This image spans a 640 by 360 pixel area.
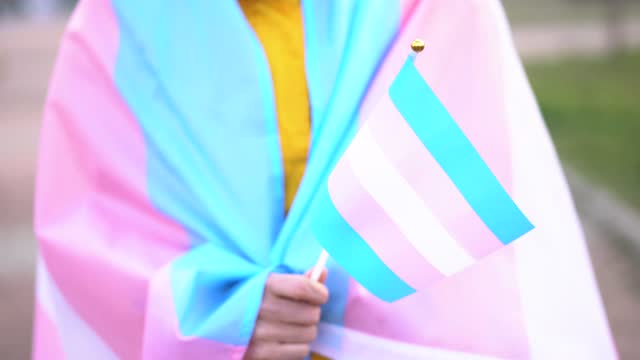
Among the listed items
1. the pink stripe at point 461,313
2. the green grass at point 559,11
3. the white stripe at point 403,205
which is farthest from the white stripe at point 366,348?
the green grass at point 559,11

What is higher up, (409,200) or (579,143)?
(579,143)

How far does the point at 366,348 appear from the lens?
6.27 ft

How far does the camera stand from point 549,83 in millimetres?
12250

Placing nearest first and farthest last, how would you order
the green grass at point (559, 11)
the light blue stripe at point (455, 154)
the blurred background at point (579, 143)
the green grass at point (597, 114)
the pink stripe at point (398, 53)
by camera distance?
the light blue stripe at point (455, 154), the pink stripe at point (398, 53), the blurred background at point (579, 143), the green grass at point (597, 114), the green grass at point (559, 11)

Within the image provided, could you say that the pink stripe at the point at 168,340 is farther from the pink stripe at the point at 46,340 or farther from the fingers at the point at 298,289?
the pink stripe at the point at 46,340

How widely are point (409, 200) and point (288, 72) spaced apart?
1.45ft

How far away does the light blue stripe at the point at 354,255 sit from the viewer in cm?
175

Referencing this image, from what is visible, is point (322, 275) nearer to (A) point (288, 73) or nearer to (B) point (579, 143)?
(A) point (288, 73)

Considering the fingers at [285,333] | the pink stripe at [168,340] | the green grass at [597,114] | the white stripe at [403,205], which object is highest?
the green grass at [597,114]

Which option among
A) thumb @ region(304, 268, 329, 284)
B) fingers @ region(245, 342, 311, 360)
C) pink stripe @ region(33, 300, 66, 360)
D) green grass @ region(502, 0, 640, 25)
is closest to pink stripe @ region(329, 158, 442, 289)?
thumb @ region(304, 268, 329, 284)

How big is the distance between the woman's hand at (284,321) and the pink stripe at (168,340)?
0.05 m

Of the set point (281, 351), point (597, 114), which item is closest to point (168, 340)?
point (281, 351)

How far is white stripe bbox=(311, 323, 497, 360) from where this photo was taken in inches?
73.2

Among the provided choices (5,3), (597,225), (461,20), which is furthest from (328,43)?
(5,3)
